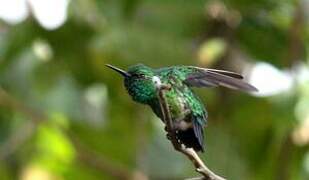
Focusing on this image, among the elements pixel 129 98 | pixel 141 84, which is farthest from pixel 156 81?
pixel 129 98

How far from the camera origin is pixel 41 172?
2.73 metres

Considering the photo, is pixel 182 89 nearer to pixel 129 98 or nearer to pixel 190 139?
pixel 190 139

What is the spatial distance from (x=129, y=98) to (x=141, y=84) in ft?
5.21

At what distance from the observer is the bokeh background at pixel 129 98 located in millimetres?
2400

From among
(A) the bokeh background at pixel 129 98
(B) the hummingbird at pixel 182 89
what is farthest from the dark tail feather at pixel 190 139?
(A) the bokeh background at pixel 129 98

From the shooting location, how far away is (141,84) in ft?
3.15

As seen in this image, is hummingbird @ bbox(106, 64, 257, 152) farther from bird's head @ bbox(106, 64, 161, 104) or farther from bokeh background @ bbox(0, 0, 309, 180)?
bokeh background @ bbox(0, 0, 309, 180)

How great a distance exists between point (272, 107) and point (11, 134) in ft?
2.72

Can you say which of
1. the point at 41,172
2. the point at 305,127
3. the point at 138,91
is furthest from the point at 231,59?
the point at 138,91

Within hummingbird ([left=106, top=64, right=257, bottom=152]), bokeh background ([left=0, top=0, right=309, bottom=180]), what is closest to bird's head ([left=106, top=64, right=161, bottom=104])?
hummingbird ([left=106, top=64, right=257, bottom=152])

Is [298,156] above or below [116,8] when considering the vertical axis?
below

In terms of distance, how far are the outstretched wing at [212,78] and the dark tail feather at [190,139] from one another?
0.06 meters

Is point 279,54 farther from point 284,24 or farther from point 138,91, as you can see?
point 138,91

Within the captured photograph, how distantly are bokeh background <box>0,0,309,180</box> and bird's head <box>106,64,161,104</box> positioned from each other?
52.3 inches
